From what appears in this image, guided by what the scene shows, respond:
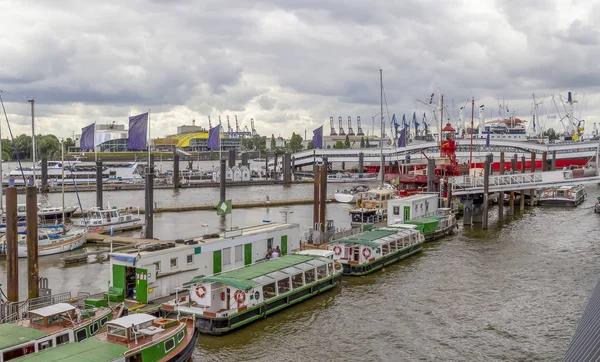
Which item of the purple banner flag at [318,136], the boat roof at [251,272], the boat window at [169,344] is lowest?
the boat window at [169,344]

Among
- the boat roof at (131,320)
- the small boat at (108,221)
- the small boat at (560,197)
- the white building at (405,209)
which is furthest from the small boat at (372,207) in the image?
the boat roof at (131,320)

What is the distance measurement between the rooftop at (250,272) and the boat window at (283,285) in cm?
66

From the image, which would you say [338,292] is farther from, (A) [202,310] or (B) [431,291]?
(A) [202,310]

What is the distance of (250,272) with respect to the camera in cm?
2750

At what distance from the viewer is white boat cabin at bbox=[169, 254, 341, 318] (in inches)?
985

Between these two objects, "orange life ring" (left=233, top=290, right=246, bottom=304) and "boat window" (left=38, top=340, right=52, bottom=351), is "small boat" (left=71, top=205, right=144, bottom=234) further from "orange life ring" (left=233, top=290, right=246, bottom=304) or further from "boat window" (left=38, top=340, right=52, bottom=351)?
"boat window" (left=38, top=340, right=52, bottom=351)

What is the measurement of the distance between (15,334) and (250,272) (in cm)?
1102

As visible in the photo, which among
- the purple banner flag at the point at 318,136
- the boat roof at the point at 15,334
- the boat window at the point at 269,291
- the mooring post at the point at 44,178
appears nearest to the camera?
the boat roof at the point at 15,334

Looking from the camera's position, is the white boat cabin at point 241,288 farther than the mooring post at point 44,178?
No

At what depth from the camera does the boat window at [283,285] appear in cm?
2834

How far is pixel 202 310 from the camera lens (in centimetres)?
2498

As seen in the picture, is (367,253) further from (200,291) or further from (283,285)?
(200,291)

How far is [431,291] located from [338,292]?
5.27 metres

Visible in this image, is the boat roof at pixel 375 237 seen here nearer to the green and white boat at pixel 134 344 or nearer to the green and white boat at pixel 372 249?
the green and white boat at pixel 372 249
